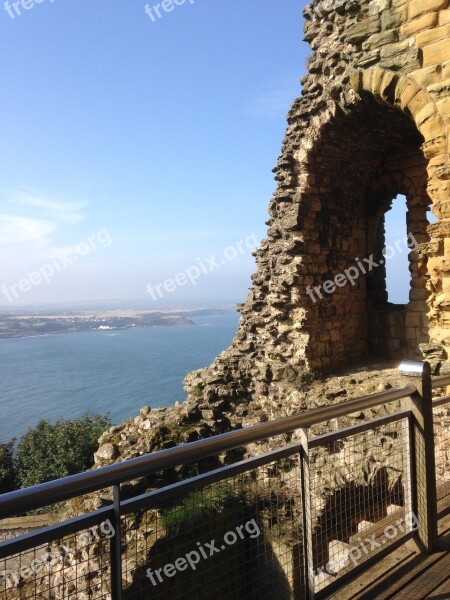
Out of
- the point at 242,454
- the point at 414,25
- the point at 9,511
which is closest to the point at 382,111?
the point at 414,25

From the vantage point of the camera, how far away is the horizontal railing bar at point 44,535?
5.60 feet

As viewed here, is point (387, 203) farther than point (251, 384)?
Yes

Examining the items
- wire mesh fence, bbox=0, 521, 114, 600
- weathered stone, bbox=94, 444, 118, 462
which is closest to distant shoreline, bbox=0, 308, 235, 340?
weathered stone, bbox=94, 444, 118, 462

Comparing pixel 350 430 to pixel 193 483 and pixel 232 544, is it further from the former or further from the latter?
pixel 232 544

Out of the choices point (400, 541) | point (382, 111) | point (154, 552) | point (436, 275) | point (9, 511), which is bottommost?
point (154, 552)

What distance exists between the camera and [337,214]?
36.6 feet

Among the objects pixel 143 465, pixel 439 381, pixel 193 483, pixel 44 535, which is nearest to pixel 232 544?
pixel 193 483

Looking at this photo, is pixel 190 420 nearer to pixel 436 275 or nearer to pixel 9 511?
pixel 436 275

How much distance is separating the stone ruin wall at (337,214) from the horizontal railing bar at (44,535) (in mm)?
6761

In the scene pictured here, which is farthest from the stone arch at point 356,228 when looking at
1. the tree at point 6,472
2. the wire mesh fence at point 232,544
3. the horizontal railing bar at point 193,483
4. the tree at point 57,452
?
the tree at point 6,472

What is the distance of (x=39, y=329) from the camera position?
328ft

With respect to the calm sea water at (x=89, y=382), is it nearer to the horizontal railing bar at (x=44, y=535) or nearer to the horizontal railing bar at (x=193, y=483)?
the horizontal railing bar at (x=193, y=483)

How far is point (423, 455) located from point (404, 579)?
0.83 meters

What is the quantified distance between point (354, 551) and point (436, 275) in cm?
510
